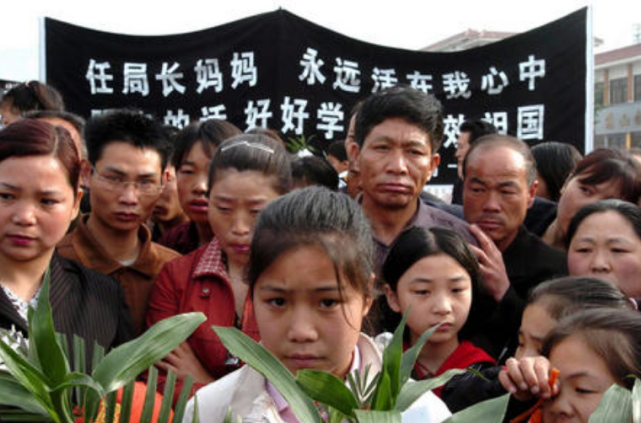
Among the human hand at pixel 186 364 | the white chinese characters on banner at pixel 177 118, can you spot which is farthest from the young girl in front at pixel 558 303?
the white chinese characters on banner at pixel 177 118

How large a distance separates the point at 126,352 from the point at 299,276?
0.64 m

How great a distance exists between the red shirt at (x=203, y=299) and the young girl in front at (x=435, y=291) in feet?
1.49

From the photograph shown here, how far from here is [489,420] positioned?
25.1 inches

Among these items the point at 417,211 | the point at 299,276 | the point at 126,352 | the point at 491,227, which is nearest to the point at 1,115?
the point at 417,211

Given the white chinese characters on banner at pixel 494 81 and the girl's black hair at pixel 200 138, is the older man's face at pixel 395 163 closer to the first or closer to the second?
the girl's black hair at pixel 200 138

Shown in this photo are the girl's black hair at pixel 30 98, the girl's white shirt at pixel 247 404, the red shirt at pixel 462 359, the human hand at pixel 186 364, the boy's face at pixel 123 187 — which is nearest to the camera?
the girl's white shirt at pixel 247 404

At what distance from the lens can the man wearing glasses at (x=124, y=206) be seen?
2.02 metres

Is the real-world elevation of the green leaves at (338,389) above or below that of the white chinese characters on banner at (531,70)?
below

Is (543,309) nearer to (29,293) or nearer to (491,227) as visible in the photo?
(491,227)

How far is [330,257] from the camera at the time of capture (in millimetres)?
1274

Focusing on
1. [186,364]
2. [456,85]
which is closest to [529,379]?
[186,364]

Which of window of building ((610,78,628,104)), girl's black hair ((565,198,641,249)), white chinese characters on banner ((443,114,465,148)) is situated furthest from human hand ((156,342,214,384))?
window of building ((610,78,628,104))

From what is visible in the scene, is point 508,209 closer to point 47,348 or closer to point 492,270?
point 492,270

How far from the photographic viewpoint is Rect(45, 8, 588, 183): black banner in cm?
427
